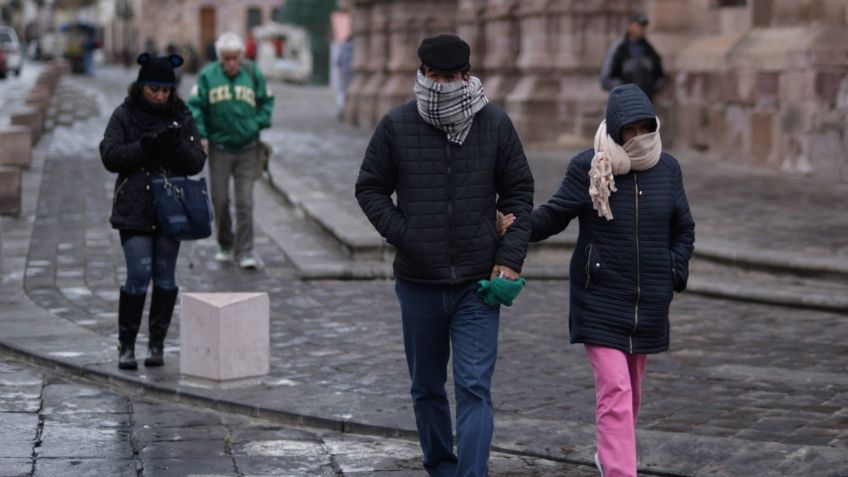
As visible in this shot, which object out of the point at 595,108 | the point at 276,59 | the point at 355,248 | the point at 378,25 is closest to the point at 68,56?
the point at 276,59

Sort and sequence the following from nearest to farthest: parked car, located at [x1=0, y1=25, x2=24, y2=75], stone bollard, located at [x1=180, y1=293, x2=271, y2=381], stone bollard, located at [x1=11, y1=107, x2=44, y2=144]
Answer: stone bollard, located at [x1=180, y1=293, x2=271, y2=381] → stone bollard, located at [x1=11, y1=107, x2=44, y2=144] → parked car, located at [x1=0, y1=25, x2=24, y2=75]

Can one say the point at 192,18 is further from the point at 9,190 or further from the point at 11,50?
the point at 9,190

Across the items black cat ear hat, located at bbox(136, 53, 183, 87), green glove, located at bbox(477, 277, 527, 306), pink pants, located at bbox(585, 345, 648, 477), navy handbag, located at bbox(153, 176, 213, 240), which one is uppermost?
black cat ear hat, located at bbox(136, 53, 183, 87)

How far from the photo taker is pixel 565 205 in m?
6.12

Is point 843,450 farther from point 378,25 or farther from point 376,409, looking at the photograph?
point 378,25

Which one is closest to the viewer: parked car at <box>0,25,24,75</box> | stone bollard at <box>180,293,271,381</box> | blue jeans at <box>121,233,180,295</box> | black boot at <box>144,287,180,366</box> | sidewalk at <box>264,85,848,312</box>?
stone bollard at <box>180,293,271,381</box>

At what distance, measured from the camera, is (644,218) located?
5.99 m

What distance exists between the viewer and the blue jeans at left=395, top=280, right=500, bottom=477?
19.6 feet

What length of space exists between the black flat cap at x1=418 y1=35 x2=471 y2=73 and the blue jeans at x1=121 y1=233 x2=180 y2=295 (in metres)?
3.04

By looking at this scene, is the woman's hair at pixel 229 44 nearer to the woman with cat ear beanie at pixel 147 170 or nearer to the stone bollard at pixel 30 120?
the woman with cat ear beanie at pixel 147 170

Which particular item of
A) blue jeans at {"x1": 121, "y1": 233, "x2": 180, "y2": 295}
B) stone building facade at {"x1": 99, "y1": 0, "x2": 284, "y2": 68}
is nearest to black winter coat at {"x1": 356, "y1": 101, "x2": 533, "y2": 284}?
blue jeans at {"x1": 121, "y1": 233, "x2": 180, "y2": 295}

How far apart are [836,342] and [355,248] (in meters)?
4.24

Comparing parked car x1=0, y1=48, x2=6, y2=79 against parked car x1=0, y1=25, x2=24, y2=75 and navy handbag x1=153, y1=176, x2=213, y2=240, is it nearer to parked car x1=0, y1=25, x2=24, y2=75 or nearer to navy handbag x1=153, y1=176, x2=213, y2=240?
parked car x1=0, y1=25, x2=24, y2=75

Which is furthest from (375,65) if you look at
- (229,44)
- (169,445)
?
→ (169,445)
